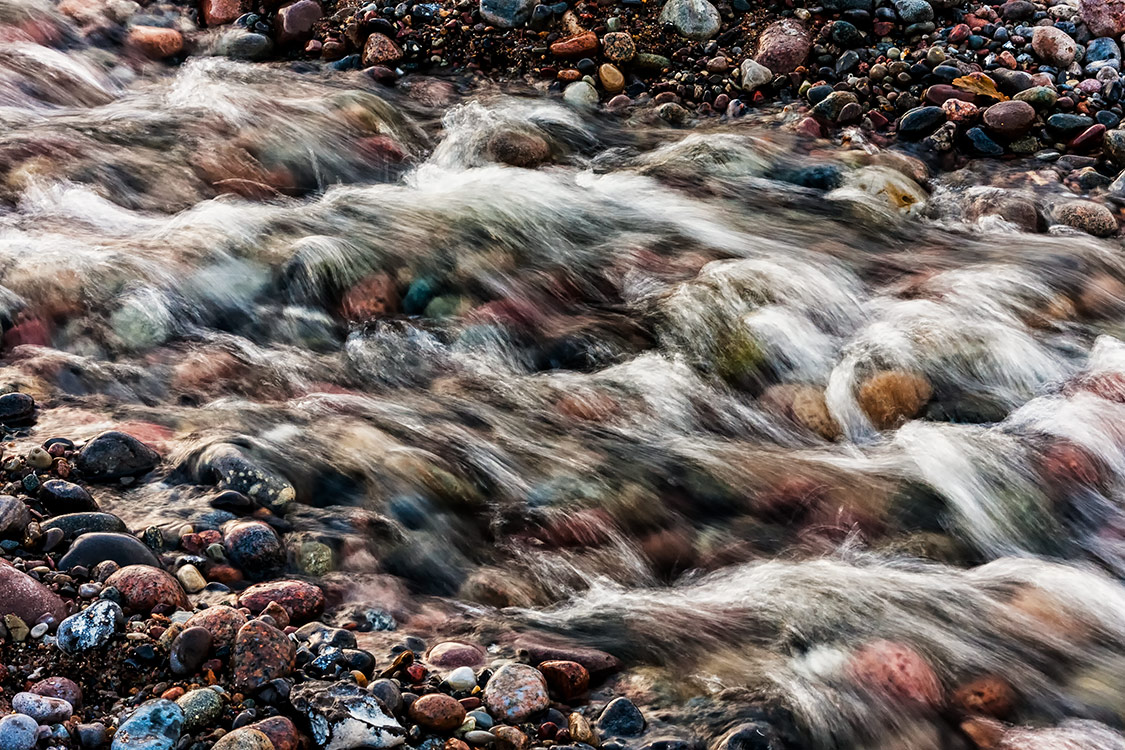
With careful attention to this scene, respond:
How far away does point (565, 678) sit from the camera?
3004 mm

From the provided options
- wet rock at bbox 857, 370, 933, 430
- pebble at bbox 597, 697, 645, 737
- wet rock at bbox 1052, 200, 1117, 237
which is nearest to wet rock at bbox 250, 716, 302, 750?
pebble at bbox 597, 697, 645, 737

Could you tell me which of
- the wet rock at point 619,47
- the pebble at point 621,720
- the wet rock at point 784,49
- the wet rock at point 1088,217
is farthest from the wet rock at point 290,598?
the wet rock at point 784,49

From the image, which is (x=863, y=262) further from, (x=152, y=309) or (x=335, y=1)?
(x=335, y=1)

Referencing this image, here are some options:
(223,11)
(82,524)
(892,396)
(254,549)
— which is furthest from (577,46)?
(82,524)

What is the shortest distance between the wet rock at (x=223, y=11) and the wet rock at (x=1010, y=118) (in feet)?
19.3

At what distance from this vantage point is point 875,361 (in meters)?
4.84

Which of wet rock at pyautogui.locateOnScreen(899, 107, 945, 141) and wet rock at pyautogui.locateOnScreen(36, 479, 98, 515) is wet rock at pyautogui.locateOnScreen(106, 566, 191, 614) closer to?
wet rock at pyautogui.locateOnScreen(36, 479, 98, 515)

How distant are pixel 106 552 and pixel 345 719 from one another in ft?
3.40

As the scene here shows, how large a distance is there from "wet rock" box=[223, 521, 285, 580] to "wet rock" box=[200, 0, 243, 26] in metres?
6.02

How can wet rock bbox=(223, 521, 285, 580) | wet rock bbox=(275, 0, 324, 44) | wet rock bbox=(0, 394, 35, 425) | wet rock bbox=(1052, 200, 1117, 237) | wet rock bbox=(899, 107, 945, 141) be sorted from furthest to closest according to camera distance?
wet rock bbox=(275, 0, 324, 44) → wet rock bbox=(899, 107, 945, 141) → wet rock bbox=(1052, 200, 1117, 237) → wet rock bbox=(0, 394, 35, 425) → wet rock bbox=(223, 521, 285, 580)

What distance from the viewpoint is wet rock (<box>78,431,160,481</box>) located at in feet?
11.9

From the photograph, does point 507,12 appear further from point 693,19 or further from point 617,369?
point 617,369

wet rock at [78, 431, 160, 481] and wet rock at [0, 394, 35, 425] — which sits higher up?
wet rock at [0, 394, 35, 425]

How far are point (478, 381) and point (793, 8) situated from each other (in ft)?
14.5
